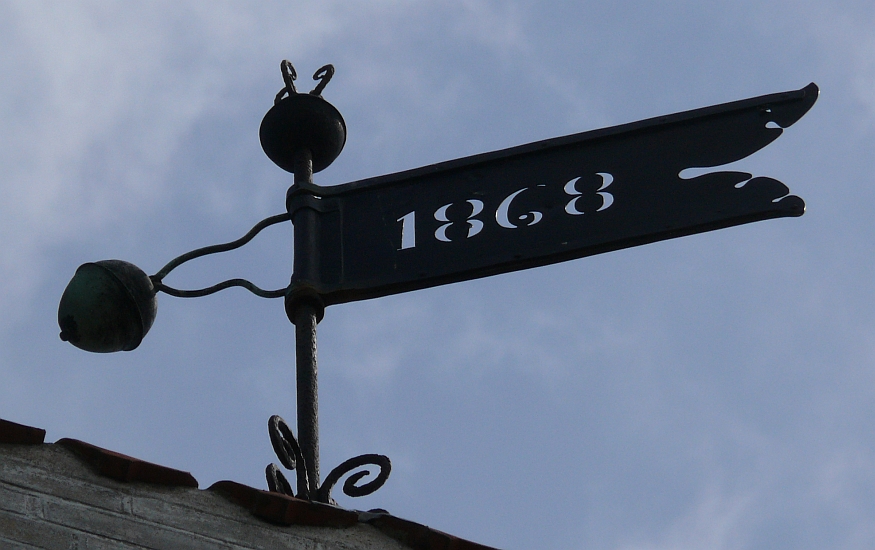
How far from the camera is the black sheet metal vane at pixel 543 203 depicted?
13.1 feet

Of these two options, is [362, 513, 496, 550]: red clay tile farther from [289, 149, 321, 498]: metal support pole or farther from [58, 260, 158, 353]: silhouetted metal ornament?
[58, 260, 158, 353]: silhouetted metal ornament

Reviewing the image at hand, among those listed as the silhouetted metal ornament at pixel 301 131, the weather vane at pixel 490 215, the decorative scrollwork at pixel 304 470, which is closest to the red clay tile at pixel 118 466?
the decorative scrollwork at pixel 304 470

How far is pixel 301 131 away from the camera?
14.5 ft

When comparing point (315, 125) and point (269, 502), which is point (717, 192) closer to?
point (315, 125)

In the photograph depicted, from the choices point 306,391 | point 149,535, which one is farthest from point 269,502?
point 306,391

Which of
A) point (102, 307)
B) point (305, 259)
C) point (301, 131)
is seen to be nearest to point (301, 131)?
point (301, 131)

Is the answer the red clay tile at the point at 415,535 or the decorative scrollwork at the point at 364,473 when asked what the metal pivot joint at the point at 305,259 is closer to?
the decorative scrollwork at the point at 364,473

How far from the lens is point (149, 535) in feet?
9.87

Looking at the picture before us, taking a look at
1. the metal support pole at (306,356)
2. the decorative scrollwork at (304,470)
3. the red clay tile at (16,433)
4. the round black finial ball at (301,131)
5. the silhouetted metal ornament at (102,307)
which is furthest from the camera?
the round black finial ball at (301,131)

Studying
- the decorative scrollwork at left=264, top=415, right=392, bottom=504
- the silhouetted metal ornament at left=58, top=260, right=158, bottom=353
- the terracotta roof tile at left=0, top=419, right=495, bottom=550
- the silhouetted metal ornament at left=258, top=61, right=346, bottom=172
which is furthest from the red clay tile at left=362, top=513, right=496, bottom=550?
the silhouetted metal ornament at left=258, top=61, right=346, bottom=172

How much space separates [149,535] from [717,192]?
5.76 ft

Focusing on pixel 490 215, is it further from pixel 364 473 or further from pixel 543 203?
pixel 364 473

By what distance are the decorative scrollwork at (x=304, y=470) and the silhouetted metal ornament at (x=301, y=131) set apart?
107cm

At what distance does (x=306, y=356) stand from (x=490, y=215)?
632 millimetres
